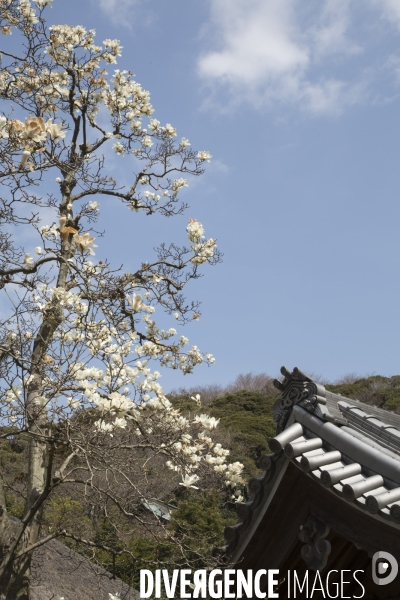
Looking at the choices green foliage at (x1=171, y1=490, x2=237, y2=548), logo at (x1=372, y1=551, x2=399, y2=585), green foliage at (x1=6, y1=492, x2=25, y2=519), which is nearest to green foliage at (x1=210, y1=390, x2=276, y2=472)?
green foliage at (x1=171, y1=490, x2=237, y2=548)

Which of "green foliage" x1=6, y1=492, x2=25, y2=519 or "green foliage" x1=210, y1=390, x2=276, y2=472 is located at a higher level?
"green foliage" x1=210, y1=390, x2=276, y2=472

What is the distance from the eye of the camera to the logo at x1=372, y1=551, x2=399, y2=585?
288cm

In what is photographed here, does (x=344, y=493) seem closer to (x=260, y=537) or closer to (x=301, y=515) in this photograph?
(x=301, y=515)

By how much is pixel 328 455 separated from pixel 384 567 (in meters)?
0.60

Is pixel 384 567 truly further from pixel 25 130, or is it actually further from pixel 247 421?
pixel 247 421

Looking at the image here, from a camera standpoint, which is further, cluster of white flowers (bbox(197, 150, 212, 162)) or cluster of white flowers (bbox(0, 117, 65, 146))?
cluster of white flowers (bbox(197, 150, 212, 162))

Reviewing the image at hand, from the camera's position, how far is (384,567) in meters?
2.95

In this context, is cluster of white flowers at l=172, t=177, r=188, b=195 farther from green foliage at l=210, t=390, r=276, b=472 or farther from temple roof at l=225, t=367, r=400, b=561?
green foliage at l=210, t=390, r=276, b=472

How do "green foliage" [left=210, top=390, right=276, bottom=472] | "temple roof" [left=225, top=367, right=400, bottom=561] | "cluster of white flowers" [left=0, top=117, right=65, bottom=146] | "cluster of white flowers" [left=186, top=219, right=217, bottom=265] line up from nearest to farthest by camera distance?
"temple roof" [left=225, top=367, right=400, bottom=561]
"cluster of white flowers" [left=0, top=117, right=65, bottom=146]
"cluster of white flowers" [left=186, top=219, right=217, bottom=265]
"green foliage" [left=210, top=390, right=276, bottom=472]

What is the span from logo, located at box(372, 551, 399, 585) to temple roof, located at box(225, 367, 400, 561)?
0.80 feet

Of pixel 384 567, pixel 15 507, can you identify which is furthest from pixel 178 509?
pixel 384 567

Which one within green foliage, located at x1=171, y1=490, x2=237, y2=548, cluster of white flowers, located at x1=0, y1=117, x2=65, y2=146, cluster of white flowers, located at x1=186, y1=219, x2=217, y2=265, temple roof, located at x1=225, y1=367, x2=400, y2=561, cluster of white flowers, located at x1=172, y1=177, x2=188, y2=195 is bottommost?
temple roof, located at x1=225, y1=367, x2=400, y2=561

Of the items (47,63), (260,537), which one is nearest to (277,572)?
(260,537)

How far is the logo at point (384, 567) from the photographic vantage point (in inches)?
113
